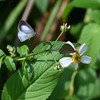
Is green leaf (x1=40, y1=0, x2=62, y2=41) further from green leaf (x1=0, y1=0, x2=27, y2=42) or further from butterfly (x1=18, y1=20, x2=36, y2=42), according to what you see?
butterfly (x1=18, y1=20, x2=36, y2=42)

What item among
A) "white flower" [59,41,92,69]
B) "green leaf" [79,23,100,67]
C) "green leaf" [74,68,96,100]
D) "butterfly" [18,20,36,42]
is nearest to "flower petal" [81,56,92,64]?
"white flower" [59,41,92,69]

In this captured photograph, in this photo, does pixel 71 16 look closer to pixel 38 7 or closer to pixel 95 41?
pixel 38 7

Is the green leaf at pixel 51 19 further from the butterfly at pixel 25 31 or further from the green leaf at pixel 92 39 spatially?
the butterfly at pixel 25 31

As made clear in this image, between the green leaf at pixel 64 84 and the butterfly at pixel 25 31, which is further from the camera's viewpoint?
the green leaf at pixel 64 84

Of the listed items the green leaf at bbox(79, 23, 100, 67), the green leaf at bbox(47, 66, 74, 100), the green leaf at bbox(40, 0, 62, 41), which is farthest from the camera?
the green leaf at bbox(40, 0, 62, 41)

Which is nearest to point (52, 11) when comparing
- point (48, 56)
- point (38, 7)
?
point (38, 7)

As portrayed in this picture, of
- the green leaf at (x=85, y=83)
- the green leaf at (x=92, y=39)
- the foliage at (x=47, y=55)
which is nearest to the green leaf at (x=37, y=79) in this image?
the foliage at (x=47, y=55)

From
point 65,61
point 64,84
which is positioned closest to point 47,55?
point 65,61
